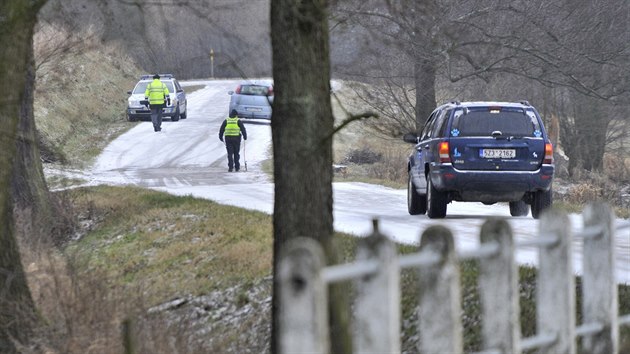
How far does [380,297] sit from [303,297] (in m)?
0.56

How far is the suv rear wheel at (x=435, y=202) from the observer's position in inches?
828

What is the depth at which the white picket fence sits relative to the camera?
4949 millimetres

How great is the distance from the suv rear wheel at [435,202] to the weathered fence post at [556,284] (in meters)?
13.8

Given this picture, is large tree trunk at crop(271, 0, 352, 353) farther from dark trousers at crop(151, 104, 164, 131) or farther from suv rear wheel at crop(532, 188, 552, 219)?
dark trousers at crop(151, 104, 164, 131)

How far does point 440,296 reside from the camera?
590 cm

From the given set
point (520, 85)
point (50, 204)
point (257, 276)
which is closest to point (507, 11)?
point (520, 85)

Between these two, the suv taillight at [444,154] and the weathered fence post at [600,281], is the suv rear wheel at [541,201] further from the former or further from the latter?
the weathered fence post at [600,281]

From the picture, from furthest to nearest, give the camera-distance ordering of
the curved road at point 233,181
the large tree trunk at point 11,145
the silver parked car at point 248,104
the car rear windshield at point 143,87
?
the car rear windshield at point 143,87, the silver parked car at point 248,104, the curved road at point 233,181, the large tree trunk at point 11,145

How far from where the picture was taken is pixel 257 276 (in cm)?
1650

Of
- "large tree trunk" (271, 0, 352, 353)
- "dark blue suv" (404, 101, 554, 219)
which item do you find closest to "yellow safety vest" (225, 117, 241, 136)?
"dark blue suv" (404, 101, 554, 219)

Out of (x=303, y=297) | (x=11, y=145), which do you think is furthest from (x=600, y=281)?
(x=11, y=145)

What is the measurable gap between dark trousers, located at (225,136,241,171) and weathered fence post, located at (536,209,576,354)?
103ft

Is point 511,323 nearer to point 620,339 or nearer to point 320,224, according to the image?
point 620,339

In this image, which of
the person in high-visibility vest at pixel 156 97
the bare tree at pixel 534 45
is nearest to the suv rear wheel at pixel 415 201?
the bare tree at pixel 534 45
